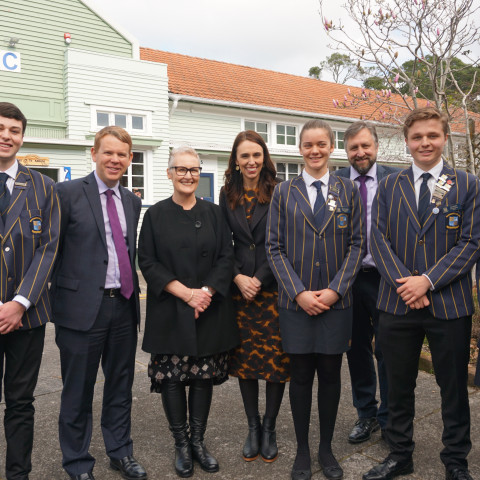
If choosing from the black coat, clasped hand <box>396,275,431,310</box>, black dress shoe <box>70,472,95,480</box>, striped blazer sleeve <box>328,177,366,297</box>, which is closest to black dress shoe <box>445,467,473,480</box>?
clasped hand <box>396,275,431,310</box>

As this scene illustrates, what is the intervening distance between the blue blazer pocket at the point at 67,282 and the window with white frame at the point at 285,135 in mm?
14559

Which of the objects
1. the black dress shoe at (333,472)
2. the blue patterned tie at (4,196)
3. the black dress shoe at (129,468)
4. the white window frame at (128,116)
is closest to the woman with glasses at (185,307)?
the black dress shoe at (129,468)

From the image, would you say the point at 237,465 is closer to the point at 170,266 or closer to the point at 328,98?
the point at 170,266

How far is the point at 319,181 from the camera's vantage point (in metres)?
3.25

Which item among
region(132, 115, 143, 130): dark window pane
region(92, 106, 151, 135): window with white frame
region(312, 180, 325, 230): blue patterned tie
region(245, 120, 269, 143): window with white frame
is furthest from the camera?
region(245, 120, 269, 143): window with white frame

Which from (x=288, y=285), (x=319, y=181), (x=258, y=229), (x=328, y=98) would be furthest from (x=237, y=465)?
(x=328, y=98)

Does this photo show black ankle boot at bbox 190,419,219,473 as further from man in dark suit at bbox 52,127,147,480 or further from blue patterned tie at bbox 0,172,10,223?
blue patterned tie at bbox 0,172,10,223

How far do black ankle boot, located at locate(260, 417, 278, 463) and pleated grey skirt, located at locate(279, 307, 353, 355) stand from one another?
2.11 feet

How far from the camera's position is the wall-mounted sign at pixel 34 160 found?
11.9 metres

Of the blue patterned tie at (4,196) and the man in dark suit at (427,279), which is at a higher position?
the blue patterned tie at (4,196)

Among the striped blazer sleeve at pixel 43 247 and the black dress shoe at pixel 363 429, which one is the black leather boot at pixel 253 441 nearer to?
the black dress shoe at pixel 363 429

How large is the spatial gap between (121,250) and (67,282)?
1.25 ft

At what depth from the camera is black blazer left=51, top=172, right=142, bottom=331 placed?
10.0 ft

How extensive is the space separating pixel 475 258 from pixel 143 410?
2.98 m
